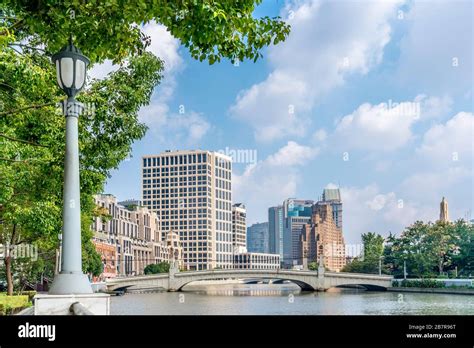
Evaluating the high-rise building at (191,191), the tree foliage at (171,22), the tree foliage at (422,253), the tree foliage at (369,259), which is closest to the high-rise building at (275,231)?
the high-rise building at (191,191)

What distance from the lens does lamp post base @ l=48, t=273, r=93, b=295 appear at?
4121 mm

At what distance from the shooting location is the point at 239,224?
35.0ft

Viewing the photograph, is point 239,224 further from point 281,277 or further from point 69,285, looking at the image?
point 281,277

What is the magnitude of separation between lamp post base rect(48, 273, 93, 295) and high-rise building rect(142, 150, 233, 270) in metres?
2.95

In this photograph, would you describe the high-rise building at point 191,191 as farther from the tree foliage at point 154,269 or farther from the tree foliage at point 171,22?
the tree foliage at point 154,269

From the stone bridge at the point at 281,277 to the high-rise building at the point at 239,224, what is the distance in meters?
22.1

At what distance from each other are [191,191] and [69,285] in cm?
509

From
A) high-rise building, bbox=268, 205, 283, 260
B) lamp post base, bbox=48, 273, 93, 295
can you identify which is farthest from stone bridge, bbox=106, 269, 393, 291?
lamp post base, bbox=48, 273, 93, 295

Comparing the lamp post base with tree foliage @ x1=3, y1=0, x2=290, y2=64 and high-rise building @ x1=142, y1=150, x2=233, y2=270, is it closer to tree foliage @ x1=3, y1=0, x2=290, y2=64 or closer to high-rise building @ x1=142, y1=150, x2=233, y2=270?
tree foliage @ x1=3, y1=0, x2=290, y2=64

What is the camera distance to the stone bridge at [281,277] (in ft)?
132

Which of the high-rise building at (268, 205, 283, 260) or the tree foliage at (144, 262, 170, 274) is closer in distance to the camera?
the high-rise building at (268, 205, 283, 260)
